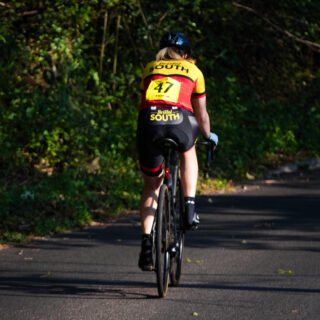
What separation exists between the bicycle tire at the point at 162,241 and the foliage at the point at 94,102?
3431 mm

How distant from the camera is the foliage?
11062mm

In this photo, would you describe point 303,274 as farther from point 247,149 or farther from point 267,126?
point 267,126

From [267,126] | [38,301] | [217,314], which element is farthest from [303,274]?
[267,126]

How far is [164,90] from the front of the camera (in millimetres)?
6027

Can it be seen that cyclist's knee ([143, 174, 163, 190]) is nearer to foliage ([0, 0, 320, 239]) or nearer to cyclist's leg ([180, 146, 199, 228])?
cyclist's leg ([180, 146, 199, 228])

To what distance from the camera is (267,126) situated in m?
18.9

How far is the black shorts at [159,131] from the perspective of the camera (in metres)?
→ 6.03

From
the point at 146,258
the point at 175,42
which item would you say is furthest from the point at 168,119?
the point at 146,258

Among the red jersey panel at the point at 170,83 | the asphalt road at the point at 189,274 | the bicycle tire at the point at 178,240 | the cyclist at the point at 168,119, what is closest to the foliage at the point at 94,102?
the asphalt road at the point at 189,274

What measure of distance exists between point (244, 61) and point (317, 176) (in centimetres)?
541

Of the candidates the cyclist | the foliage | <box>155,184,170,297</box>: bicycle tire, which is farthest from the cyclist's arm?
the foliage

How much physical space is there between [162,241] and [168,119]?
3.04ft

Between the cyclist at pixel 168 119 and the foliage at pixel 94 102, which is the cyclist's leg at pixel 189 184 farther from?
the foliage at pixel 94 102

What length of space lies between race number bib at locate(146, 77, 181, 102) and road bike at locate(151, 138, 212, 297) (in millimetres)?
319
